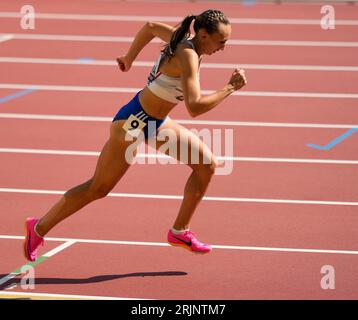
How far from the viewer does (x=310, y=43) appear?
61.4ft

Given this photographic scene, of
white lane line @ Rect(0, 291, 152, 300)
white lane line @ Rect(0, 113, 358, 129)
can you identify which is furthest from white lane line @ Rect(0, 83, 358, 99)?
white lane line @ Rect(0, 291, 152, 300)

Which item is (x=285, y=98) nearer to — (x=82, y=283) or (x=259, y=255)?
(x=259, y=255)

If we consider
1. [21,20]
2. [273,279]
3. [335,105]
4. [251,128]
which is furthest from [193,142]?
[21,20]

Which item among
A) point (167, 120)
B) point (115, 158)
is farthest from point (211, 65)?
point (115, 158)

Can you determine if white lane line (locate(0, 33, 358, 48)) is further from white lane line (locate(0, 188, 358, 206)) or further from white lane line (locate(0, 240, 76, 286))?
white lane line (locate(0, 240, 76, 286))

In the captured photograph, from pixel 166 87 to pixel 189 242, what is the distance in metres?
1.37

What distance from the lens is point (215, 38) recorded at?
281 inches

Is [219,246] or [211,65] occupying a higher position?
[211,65]

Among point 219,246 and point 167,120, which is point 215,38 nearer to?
point 167,120

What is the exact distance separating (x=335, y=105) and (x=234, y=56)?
4020mm

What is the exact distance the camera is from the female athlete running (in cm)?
712

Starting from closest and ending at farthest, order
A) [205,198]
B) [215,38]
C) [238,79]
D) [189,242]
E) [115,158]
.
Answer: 1. [238,79]
2. [215,38]
3. [115,158]
4. [189,242]
5. [205,198]

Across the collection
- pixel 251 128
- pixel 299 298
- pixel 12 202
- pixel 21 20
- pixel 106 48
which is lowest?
pixel 299 298

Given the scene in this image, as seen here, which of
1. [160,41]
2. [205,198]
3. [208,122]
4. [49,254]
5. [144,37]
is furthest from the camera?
[160,41]
